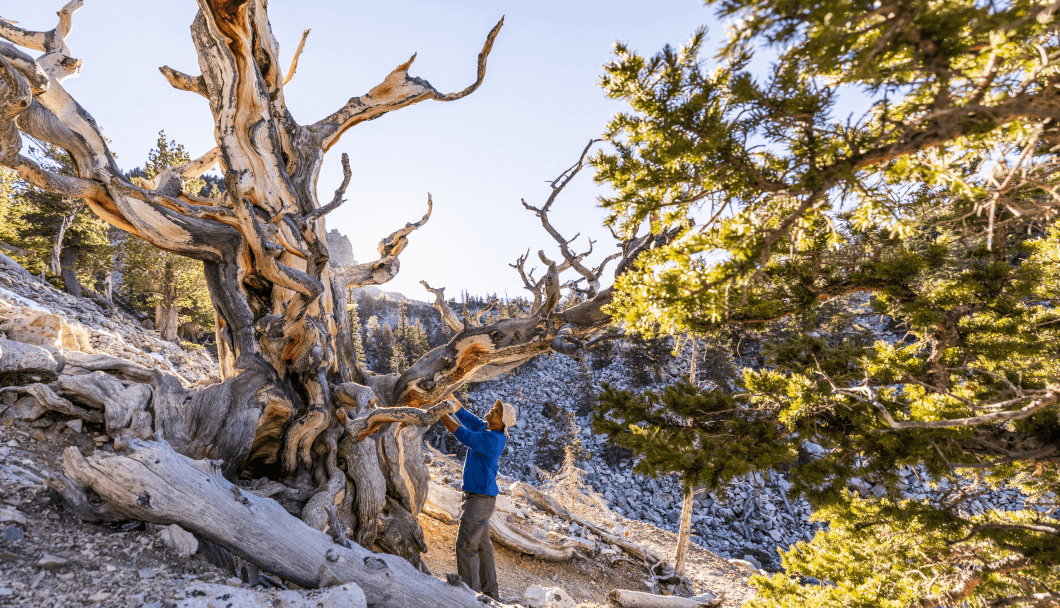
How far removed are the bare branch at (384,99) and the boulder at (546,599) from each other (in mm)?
5485

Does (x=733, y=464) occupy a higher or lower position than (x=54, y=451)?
higher

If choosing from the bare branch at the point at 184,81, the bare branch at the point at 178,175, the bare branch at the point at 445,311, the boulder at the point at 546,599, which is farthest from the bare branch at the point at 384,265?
the boulder at the point at 546,599

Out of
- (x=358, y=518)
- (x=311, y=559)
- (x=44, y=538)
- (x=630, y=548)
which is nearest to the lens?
(x=44, y=538)

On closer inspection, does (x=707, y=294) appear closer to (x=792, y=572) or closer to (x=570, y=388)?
(x=792, y=572)

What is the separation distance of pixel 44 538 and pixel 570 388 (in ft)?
103

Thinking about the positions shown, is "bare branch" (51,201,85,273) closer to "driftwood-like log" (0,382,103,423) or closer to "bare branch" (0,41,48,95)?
"bare branch" (0,41,48,95)

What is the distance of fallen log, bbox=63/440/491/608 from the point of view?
2.62m

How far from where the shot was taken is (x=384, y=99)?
571 centimetres

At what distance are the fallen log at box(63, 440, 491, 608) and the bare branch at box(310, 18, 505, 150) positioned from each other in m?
4.04

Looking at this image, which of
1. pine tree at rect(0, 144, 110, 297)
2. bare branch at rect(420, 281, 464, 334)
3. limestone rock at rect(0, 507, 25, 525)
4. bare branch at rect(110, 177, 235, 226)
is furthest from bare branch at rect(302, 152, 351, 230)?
pine tree at rect(0, 144, 110, 297)

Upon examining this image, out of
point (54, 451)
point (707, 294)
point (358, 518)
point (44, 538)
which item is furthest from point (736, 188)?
point (54, 451)

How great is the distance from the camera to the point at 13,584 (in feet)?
6.29

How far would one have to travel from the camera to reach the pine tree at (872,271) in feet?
4.77

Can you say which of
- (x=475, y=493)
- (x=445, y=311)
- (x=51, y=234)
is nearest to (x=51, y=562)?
(x=475, y=493)
